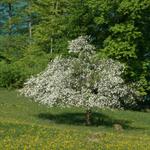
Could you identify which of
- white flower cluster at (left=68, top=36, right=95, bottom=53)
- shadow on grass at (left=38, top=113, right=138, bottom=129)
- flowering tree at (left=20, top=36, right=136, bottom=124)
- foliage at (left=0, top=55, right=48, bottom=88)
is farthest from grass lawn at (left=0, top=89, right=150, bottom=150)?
white flower cluster at (left=68, top=36, right=95, bottom=53)

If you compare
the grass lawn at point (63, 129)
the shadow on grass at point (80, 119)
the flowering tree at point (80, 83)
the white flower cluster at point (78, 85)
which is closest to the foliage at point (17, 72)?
the grass lawn at point (63, 129)

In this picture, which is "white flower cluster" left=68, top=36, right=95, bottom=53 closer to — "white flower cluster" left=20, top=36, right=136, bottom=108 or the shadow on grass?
"white flower cluster" left=20, top=36, right=136, bottom=108

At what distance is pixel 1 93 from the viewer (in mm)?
58375

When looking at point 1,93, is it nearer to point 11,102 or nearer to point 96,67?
point 11,102

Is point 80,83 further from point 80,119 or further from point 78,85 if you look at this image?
point 80,119

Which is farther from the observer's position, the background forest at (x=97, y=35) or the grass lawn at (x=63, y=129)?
→ the background forest at (x=97, y=35)

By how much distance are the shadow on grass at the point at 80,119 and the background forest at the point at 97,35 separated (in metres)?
6.68

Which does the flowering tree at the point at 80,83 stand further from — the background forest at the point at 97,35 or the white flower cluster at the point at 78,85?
the background forest at the point at 97,35

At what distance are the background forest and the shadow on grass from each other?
6677 mm

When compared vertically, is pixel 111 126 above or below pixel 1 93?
above

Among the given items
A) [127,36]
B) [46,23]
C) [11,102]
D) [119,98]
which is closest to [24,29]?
[46,23]

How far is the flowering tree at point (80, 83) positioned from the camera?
39.6 metres

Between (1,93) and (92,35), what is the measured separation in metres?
10.8

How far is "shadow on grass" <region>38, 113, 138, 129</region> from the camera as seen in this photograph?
42344mm
